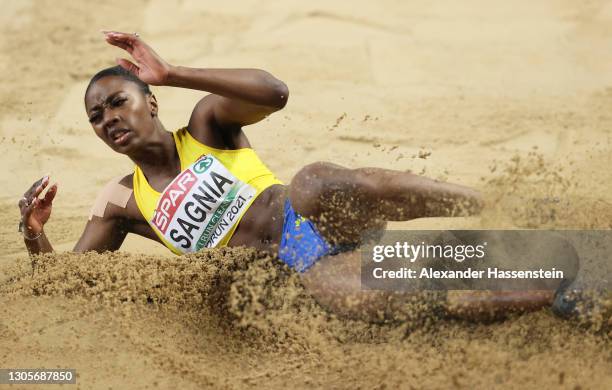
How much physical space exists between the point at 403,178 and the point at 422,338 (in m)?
0.45

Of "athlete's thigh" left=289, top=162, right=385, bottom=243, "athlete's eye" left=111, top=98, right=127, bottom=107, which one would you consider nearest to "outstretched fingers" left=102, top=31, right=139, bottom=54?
"athlete's eye" left=111, top=98, right=127, bottom=107

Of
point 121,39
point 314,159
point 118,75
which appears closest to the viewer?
point 121,39

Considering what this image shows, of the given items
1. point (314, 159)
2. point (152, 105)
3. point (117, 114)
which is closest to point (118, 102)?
point (117, 114)

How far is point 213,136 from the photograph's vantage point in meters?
2.75

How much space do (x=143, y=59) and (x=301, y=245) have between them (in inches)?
28.9

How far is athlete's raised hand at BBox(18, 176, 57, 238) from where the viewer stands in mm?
2760

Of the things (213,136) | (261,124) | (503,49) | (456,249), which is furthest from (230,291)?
(503,49)

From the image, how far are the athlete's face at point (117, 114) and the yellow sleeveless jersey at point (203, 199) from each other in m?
0.16

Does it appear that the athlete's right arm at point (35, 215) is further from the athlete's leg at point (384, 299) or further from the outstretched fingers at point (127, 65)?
the athlete's leg at point (384, 299)

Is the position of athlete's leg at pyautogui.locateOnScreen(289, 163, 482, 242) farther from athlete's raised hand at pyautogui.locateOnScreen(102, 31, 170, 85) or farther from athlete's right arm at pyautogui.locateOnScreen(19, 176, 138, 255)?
athlete's right arm at pyautogui.locateOnScreen(19, 176, 138, 255)

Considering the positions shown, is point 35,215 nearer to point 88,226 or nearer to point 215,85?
point 88,226

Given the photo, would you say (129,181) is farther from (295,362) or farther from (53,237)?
(295,362)

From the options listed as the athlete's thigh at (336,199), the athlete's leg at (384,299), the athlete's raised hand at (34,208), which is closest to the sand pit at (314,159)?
the athlete's leg at (384,299)

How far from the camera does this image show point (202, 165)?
106 inches
